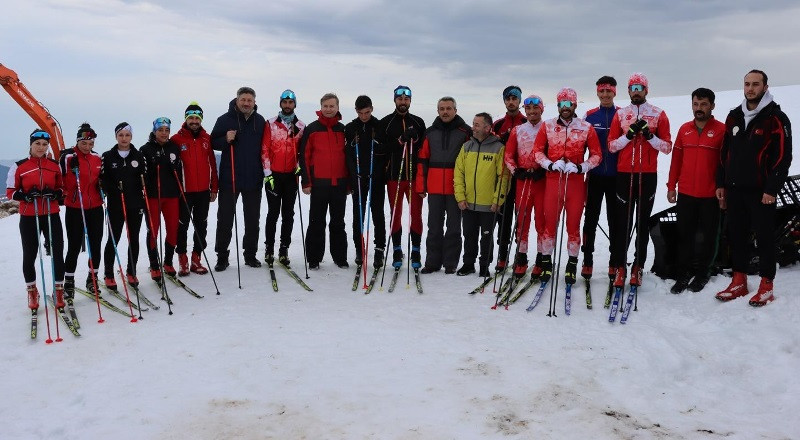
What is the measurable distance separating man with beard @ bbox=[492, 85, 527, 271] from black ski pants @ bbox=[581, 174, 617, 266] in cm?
93

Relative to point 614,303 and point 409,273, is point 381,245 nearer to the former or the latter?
point 409,273

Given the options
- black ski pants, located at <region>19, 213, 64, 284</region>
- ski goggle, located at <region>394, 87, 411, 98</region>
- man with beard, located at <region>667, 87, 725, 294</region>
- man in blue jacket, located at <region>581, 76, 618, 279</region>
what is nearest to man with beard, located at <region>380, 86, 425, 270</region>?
ski goggle, located at <region>394, 87, 411, 98</region>

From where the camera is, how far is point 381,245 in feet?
25.1

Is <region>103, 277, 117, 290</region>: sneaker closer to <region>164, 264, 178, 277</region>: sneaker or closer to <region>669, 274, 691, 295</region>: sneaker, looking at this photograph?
<region>164, 264, 178, 277</region>: sneaker

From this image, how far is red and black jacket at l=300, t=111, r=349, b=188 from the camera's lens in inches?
285

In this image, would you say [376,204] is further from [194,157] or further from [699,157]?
[699,157]

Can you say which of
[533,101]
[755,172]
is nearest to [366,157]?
[533,101]

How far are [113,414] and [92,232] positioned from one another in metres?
3.04

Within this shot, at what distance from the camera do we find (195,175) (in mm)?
7059

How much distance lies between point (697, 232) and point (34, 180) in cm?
690

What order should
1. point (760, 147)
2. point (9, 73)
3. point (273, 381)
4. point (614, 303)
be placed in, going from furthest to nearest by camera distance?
point (9, 73)
point (614, 303)
point (760, 147)
point (273, 381)

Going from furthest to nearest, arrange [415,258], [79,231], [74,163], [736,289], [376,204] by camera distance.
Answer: [376,204] → [415,258] → [79,231] → [74,163] → [736,289]

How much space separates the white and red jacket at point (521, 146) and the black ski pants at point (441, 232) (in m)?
0.95

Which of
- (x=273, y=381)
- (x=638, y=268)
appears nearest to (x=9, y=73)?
(x=273, y=381)
